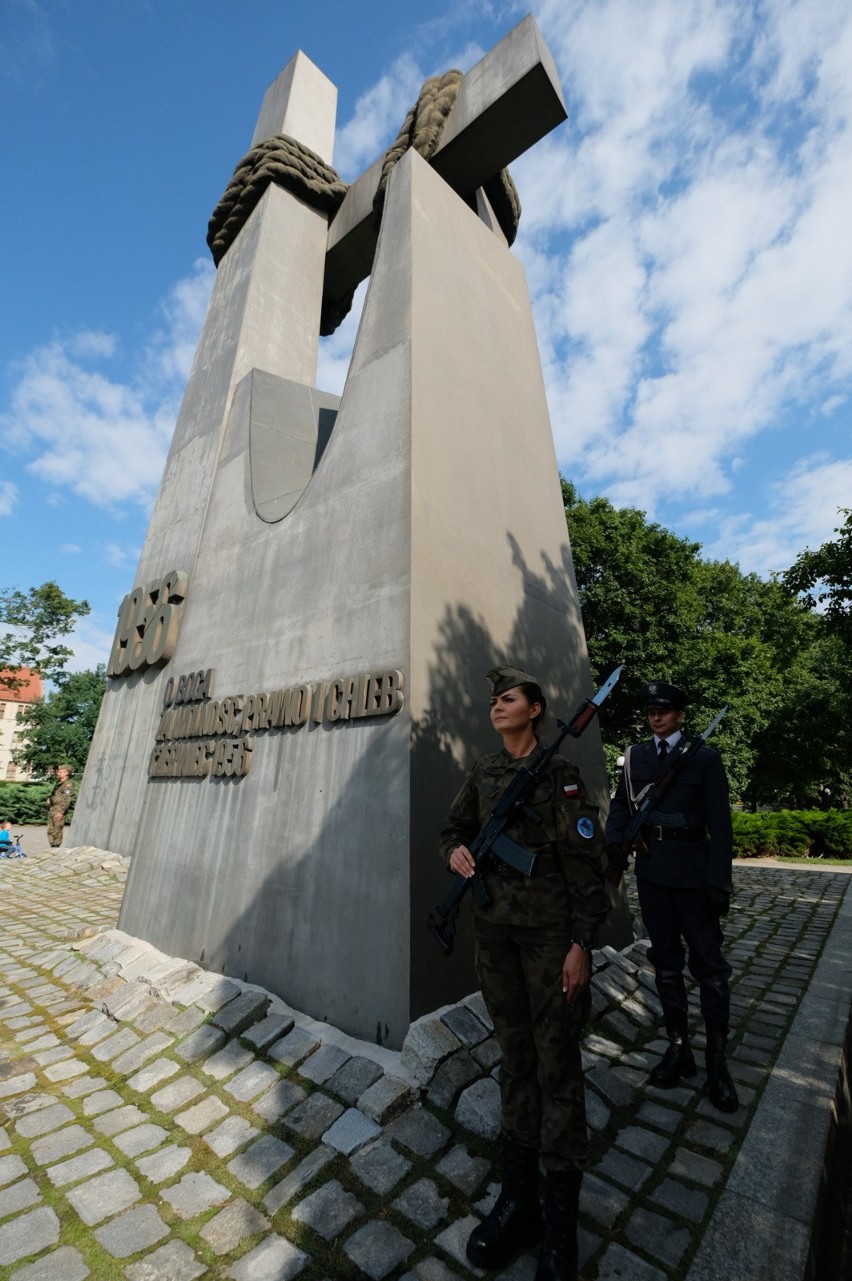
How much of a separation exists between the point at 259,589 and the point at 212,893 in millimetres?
2816

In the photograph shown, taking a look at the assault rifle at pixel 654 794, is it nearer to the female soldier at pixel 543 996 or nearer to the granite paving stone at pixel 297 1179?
the female soldier at pixel 543 996

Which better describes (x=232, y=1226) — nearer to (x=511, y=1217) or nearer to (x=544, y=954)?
(x=511, y=1217)

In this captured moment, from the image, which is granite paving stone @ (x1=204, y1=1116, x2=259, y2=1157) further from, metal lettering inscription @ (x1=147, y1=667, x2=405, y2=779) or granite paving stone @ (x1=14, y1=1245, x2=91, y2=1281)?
metal lettering inscription @ (x1=147, y1=667, x2=405, y2=779)

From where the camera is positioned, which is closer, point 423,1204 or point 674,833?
point 423,1204

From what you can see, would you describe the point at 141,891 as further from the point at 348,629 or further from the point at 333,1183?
the point at 333,1183

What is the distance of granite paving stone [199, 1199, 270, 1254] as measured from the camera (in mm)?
2518

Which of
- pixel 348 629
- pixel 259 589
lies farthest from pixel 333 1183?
pixel 259 589

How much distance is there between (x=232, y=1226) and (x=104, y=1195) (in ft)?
2.39

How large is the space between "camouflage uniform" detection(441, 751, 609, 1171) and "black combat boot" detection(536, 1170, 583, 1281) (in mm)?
92

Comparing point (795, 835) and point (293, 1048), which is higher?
point (795, 835)

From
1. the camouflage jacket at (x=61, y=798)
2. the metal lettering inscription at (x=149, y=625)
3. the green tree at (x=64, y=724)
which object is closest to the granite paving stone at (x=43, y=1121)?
the metal lettering inscription at (x=149, y=625)

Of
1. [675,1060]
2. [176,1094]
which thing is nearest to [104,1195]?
[176,1094]

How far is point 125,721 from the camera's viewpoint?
417 inches

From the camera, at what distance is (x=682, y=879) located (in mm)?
3580
